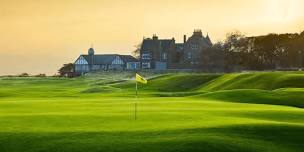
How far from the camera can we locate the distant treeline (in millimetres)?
158550

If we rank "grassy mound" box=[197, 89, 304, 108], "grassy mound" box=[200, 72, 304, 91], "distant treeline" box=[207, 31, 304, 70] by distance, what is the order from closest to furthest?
"grassy mound" box=[197, 89, 304, 108] < "grassy mound" box=[200, 72, 304, 91] < "distant treeline" box=[207, 31, 304, 70]

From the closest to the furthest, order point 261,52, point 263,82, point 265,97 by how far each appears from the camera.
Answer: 1. point 265,97
2. point 263,82
3. point 261,52

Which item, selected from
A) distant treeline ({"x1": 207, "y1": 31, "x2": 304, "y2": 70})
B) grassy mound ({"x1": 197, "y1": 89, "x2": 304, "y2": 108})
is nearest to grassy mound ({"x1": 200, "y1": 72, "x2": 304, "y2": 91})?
grassy mound ({"x1": 197, "y1": 89, "x2": 304, "y2": 108})

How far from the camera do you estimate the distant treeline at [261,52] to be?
159 metres

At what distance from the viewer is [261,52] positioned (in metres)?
166

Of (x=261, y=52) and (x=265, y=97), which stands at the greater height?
(x=261, y=52)

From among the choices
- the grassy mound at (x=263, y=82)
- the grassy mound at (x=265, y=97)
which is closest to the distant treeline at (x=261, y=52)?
the grassy mound at (x=263, y=82)

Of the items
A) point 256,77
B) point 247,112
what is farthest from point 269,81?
point 247,112

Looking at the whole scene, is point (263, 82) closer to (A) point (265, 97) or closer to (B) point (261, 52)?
(A) point (265, 97)

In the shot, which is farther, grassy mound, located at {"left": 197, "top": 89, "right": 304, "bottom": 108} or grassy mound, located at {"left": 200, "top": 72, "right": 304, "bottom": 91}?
grassy mound, located at {"left": 200, "top": 72, "right": 304, "bottom": 91}

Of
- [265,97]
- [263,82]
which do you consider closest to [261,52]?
[263,82]

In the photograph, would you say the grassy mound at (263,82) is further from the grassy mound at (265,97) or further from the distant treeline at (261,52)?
the distant treeline at (261,52)

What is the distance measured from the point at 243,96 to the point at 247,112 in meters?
22.3

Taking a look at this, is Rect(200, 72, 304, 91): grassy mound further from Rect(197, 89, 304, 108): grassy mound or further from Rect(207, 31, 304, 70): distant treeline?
Rect(207, 31, 304, 70): distant treeline
